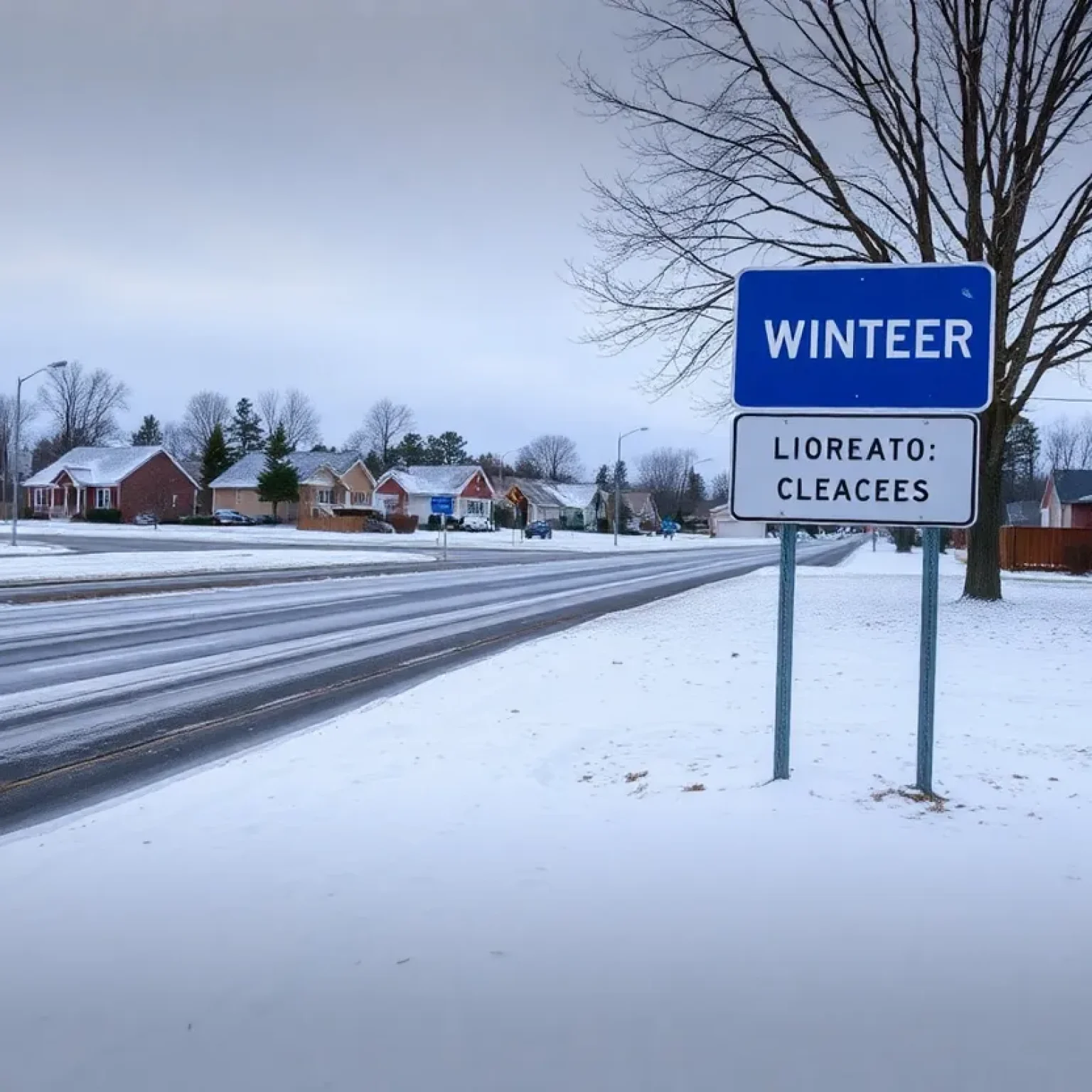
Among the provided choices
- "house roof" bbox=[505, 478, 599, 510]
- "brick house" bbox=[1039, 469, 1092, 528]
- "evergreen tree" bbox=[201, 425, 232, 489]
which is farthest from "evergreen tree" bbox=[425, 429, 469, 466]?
"brick house" bbox=[1039, 469, 1092, 528]

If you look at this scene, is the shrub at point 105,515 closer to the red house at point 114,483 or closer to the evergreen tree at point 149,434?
the red house at point 114,483

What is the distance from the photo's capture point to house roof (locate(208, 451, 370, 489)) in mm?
83938

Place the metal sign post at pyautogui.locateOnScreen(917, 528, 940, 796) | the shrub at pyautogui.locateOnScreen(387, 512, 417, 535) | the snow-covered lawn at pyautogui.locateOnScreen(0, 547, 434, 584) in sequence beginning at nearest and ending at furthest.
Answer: the metal sign post at pyautogui.locateOnScreen(917, 528, 940, 796) → the snow-covered lawn at pyautogui.locateOnScreen(0, 547, 434, 584) → the shrub at pyautogui.locateOnScreen(387, 512, 417, 535)

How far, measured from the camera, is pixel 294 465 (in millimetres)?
83188

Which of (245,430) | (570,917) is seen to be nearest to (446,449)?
→ (245,430)

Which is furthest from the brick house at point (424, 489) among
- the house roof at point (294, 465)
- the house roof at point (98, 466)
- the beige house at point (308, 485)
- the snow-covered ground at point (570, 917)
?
the snow-covered ground at point (570, 917)

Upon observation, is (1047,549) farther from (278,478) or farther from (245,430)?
(245,430)

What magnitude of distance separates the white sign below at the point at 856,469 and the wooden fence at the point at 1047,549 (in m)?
32.6

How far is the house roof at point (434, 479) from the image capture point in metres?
93.2

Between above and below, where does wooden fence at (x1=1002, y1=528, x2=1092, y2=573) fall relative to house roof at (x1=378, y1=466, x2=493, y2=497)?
below

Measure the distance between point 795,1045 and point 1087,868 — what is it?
2277mm

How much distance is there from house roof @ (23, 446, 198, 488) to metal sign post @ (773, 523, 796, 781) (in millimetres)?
81844

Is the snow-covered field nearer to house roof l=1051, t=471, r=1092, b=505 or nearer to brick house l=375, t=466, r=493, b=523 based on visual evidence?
brick house l=375, t=466, r=493, b=523

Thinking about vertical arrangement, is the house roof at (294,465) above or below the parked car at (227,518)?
above
